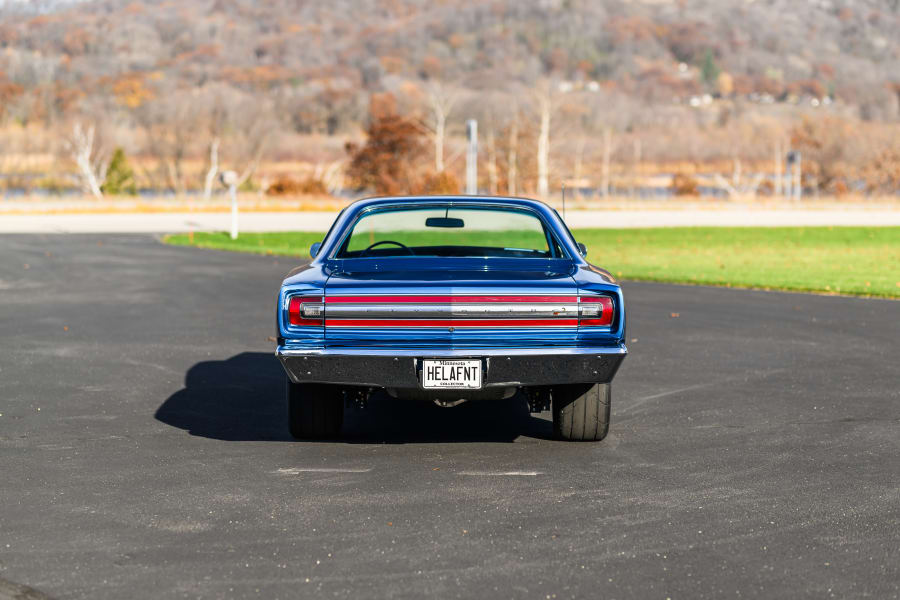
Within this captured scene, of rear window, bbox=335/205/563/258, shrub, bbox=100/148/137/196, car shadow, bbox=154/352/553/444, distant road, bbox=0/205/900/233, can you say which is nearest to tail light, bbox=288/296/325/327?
rear window, bbox=335/205/563/258

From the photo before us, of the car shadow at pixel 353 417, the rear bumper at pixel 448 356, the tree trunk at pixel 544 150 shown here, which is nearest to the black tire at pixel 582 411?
the car shadow at pixel 353 417

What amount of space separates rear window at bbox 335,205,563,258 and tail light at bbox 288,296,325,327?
0.98 m

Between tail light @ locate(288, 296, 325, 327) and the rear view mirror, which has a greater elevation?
the rear view mirror

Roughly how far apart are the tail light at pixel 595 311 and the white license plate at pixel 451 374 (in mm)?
653

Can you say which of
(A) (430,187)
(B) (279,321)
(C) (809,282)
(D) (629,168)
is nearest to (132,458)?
(B) (279,321)

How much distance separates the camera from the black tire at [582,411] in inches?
269

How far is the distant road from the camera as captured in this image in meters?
40.9

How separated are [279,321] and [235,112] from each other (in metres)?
102

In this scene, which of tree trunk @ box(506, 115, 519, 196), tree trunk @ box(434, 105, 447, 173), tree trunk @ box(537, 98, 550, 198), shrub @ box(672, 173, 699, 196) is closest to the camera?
tree trunk @ box(434, 105, 447, 173)

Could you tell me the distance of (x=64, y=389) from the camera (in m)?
8.82

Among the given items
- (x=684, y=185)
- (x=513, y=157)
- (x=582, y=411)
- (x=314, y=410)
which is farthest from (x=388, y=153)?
(x=582, y=411)

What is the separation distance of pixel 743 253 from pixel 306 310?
22557mm

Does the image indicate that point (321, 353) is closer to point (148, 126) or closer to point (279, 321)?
point (279, 321)

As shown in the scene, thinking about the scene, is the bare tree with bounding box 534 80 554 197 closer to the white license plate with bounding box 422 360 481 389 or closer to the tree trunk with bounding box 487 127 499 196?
the tree trunk with bounding box 487 127 499 196
